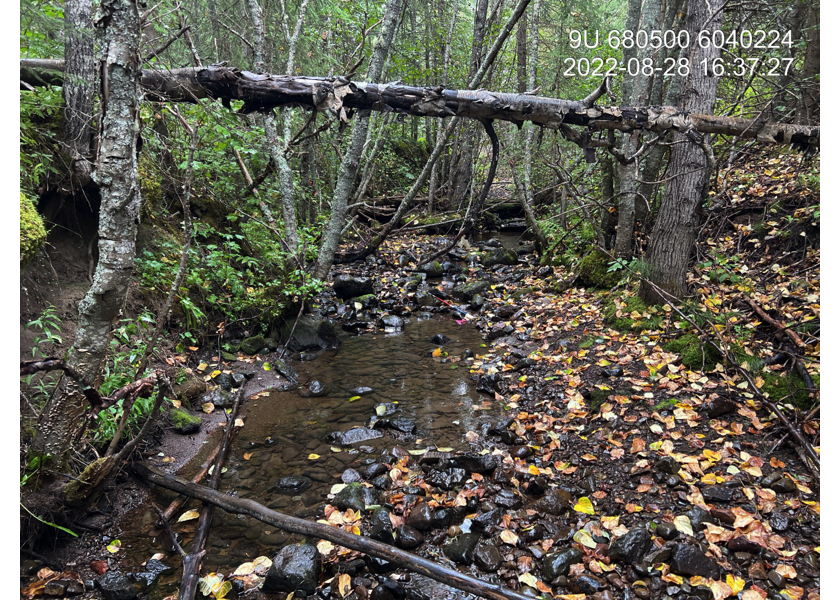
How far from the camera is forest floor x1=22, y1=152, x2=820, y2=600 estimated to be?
337 centimetres

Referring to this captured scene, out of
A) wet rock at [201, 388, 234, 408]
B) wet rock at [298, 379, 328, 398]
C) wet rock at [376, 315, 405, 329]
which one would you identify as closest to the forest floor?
wet rock at [201, 388, 234, 408]

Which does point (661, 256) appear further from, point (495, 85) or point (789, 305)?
point (495, 85)

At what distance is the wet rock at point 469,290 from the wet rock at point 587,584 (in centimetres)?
750

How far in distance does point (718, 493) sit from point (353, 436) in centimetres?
381

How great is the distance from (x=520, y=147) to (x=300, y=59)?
713cm

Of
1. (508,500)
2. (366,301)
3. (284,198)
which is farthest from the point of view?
(366,301)

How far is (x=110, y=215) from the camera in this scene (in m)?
3.38

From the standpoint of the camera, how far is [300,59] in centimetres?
1270

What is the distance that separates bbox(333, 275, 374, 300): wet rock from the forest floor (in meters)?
3.55

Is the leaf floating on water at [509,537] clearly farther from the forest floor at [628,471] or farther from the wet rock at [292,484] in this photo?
the wet rock at [292,484]

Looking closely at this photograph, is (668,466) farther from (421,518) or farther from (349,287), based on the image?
(349,287)

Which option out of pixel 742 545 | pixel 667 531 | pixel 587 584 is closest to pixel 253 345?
pixel 587 584

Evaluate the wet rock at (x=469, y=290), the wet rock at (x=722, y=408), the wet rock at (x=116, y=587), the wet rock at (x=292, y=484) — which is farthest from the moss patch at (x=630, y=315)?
the wet rock at (x=116, y=587)

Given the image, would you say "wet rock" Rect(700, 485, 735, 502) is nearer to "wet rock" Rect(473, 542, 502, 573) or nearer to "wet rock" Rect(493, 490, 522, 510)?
"wet rock" Rect(493, 490, 522, 510)
